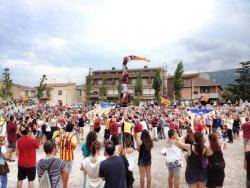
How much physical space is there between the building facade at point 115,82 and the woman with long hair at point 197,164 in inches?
3027

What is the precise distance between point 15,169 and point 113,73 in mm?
79240

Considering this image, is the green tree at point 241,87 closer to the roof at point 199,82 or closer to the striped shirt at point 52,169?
the roof at point 199,82

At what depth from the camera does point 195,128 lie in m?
18.7

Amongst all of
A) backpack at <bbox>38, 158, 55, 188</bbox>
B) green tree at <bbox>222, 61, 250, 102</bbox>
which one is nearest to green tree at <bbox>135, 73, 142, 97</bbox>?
green tree at <bbox>222, 61, 250, 102</bbox>

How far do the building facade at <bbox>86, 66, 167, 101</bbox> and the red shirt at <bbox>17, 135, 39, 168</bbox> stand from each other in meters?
75.7

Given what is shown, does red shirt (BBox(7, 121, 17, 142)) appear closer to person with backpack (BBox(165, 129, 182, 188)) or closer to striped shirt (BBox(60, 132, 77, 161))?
striped shirt (BBox(60, 132, 77, 161))

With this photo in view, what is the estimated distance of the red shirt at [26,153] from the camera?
837 centimetres

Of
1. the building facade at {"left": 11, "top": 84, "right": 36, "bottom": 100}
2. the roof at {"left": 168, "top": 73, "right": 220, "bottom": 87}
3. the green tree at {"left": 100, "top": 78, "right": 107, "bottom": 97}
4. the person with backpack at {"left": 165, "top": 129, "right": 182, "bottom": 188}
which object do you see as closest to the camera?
the person with backpack at {"left": 165, "top": 129, "right": 182, "bottom": 188}

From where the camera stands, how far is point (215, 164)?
7.17 m

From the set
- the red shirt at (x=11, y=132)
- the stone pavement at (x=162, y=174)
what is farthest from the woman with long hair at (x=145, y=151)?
the red shirt at (x=11, y=132)

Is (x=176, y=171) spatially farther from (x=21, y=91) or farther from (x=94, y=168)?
(x=21, y=91)

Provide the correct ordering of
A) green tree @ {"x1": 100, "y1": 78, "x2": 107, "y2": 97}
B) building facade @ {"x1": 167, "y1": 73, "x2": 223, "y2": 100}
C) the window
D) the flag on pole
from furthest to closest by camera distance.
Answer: green tree @ {"x1": 100, "y1": 78, "x2": 107, "y2": 97} → the window → building facade @ {"x1": 167, "y1": 73, "x2": 223, "y2": 100} → the flag on pole

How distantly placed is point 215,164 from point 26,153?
4.38 m

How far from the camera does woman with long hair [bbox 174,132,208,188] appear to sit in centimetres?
711
